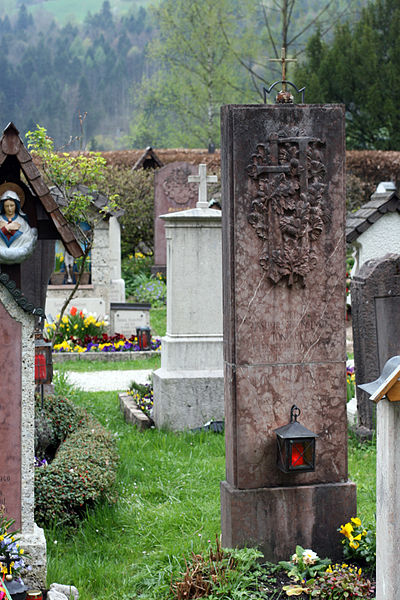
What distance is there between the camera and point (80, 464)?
18.2ft

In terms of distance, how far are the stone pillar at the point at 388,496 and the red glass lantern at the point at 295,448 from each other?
1.07 metres

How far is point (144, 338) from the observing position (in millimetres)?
13125

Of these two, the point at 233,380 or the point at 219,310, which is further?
the point at 219,310

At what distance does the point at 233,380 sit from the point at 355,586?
125 cm

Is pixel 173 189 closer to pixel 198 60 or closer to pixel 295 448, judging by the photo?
pixel 198 60

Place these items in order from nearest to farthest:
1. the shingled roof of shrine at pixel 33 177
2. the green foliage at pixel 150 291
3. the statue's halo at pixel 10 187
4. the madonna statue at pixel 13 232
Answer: the shingled roof of shrine at pixel 33 177
the madonna statue at pixel 13 232
the statue's halo at pixel 10 187
the green foliage at pixel 150 291

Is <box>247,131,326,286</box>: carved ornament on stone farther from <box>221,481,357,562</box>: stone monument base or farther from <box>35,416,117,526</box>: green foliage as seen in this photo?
<box>35,416,117,526</box>: green foliage

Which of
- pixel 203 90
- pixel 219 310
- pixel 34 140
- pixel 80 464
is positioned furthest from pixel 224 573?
pixel 203 90

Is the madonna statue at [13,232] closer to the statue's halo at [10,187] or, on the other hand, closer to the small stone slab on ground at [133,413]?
the statue's halo at [10,187]

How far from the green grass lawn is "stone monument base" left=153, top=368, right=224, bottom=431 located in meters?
0.42

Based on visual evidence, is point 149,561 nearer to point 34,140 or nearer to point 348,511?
point 348,511

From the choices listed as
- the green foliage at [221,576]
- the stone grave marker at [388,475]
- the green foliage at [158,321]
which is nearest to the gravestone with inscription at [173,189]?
the green foliage at [158,321]

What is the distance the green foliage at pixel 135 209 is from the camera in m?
21.3

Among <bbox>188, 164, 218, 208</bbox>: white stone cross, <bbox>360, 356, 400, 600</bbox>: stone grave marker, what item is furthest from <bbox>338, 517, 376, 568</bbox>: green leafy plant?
<bbox>188, 164, 218, 208</bbox>: white stone cross
